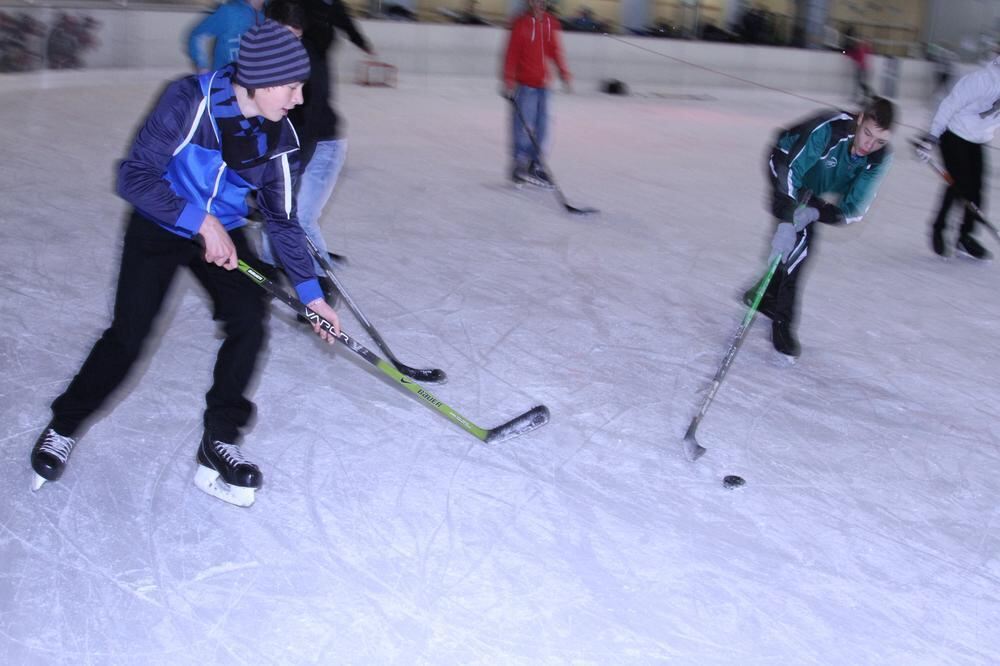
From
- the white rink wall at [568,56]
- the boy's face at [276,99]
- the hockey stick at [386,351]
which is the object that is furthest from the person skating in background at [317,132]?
the white rink wall at [568,56]

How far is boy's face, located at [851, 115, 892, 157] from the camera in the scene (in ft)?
11.2

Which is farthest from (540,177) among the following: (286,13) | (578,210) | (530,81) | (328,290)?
(286,13)

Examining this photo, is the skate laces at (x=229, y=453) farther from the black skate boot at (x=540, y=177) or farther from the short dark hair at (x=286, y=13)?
the black skate boot at (x=540, y=177)

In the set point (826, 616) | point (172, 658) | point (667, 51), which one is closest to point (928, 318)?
point (826, 616)

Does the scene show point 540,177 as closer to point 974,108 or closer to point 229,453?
point 974,108

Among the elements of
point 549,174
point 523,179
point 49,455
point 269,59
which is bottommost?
point 523,179

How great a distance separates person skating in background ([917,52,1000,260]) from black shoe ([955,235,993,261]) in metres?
0.25

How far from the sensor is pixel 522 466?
2.98 meters

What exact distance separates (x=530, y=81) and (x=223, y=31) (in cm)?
247

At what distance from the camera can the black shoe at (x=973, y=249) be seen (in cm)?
560

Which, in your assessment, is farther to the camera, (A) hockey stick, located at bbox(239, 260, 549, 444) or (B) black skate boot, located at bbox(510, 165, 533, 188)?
(B) black skate boot, located at bbox(510, 165, 533, 188)

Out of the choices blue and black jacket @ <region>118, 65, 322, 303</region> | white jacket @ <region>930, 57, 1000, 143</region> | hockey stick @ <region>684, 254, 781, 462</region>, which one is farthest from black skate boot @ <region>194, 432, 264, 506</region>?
white jacket @ <region>930, 57, 1000, 143</region>

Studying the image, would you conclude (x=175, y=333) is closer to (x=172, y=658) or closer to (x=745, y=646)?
(x=172, y=658)

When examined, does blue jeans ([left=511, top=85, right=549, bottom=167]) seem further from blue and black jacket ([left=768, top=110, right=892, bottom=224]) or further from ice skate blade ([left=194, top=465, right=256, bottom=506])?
ice skate blade ([left=194, top=465, right=256, bottom=506])
